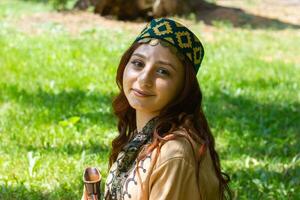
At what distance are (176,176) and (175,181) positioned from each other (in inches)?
0.7

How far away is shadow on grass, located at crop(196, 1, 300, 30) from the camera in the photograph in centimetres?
1186

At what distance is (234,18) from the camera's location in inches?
481

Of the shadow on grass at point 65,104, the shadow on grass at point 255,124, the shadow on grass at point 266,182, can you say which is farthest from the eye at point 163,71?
the shadow on grass at point 65,104

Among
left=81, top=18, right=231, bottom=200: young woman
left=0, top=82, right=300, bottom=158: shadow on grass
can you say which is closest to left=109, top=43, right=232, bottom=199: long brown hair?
left=81, top=18, right=231, bottom=200: young woman

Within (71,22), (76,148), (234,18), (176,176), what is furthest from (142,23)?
(176,176)

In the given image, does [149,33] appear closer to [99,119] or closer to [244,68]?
[99,119]

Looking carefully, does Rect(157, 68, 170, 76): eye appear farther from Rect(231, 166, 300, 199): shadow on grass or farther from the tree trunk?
the tree trunk

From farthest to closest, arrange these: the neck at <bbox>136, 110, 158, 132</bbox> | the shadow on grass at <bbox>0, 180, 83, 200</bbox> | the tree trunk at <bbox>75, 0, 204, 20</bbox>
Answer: the tree trunk at <bbox>75, 0, 204, 20</bbox>, the shadow on grass at <bbox>0, 180, 83, 200</bbox>, the neck at <bbox>136, 110, 158, 132</bbox>

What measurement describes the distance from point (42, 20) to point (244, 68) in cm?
451

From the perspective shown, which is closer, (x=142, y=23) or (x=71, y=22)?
(x=71, y=22)

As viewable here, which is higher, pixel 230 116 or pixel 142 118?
pixel 142 118

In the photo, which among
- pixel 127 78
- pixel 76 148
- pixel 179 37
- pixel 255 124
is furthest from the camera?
pixel 255 124

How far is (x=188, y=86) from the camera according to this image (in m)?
2.51

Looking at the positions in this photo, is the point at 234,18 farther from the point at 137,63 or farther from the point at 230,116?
the point at 137,63
